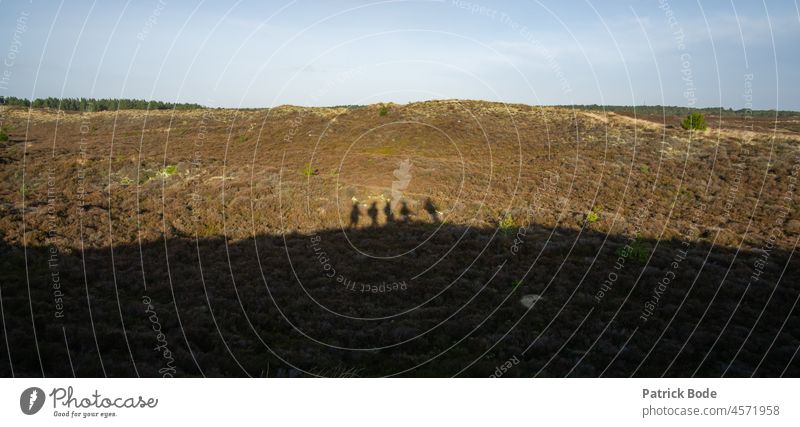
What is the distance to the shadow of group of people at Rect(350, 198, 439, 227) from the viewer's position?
22.5m

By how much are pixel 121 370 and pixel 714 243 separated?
22702 millimetres

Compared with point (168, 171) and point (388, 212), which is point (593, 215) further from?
point (168, 171)

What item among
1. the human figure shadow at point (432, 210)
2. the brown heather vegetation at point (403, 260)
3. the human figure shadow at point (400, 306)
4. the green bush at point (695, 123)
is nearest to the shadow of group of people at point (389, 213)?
the human figure shadow at point (432, 210)

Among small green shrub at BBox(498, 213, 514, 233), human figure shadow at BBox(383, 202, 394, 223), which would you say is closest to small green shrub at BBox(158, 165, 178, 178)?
human figure shadow at BBox(383, 202, 394, 223)

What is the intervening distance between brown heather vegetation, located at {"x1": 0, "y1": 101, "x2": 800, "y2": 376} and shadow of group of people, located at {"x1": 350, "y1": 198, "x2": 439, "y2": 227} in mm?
179

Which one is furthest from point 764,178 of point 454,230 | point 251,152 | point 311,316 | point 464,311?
point 251,152

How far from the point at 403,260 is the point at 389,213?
20.7ft

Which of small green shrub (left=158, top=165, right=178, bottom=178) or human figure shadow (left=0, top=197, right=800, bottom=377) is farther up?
small green shrub (left=158, top=165, right=178, bottom=178)

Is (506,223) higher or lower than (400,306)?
higher

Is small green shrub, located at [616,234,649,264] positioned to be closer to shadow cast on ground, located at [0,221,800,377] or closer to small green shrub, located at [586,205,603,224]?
shadow cast on ground, located at [0,221,800,377]

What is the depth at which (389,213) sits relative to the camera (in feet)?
76.8

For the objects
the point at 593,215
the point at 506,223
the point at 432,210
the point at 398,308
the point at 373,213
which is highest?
the point at 593,215

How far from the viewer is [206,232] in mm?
20219
